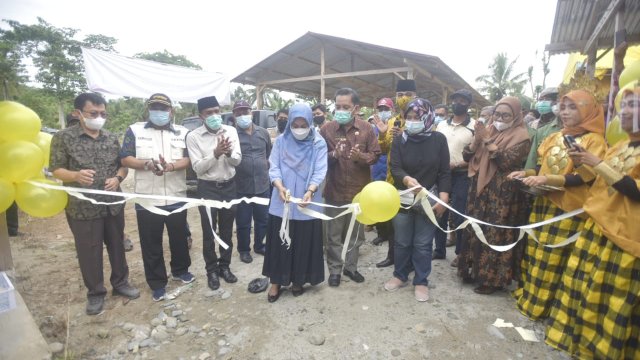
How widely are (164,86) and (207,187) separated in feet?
10.7

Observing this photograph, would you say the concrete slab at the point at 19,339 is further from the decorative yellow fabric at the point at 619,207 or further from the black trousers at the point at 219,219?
the decorative yellow fabric at the point at 619,207

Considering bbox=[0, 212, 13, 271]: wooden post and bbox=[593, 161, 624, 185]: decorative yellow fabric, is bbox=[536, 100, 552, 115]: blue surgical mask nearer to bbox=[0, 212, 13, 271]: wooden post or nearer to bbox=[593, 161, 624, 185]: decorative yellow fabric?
bbox=[593, 161, 624, 185]: decorative yellow fabric

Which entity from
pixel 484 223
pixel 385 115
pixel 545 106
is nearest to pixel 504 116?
pixel 484 223

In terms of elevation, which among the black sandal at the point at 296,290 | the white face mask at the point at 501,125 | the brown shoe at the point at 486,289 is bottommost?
the black sandal at the point at 296,290

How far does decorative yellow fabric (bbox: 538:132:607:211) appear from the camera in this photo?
2.37 meters

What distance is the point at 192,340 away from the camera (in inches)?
A: 105

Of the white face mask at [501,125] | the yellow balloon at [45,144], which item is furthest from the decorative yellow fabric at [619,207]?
the yellow balloon at [45,144]

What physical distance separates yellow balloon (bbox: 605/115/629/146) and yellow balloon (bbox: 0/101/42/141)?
394 centimetres

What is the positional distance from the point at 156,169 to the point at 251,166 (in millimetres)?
1345

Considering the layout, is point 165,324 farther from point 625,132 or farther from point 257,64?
point 257,64

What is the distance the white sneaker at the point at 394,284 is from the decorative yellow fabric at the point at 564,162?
5.10 ft

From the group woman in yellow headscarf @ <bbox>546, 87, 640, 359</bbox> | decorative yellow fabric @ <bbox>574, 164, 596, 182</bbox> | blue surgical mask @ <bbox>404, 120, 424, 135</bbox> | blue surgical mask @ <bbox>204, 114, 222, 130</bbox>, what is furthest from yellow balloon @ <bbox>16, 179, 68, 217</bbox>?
decorative yellow fabric @ <bbox>574, 164, 596, 182</bbox>

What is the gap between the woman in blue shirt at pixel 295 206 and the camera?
118 inches

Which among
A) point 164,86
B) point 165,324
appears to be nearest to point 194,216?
point 164,86
